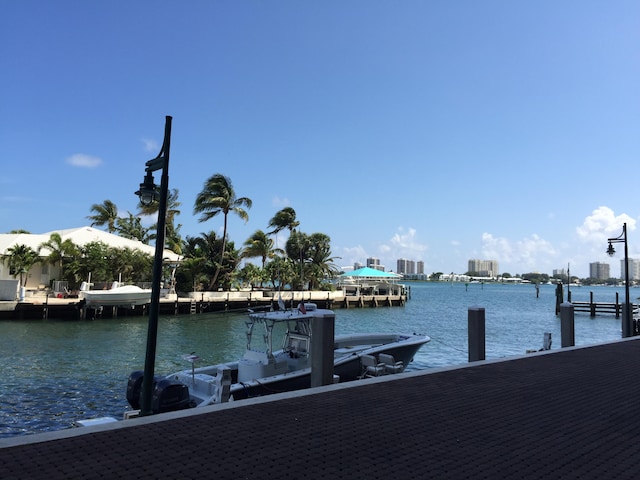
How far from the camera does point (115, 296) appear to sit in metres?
33.3

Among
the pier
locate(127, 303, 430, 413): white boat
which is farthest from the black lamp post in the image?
the pier

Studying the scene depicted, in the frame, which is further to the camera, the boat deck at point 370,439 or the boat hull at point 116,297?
the boat hull at point 116,297

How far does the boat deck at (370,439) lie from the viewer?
402cm

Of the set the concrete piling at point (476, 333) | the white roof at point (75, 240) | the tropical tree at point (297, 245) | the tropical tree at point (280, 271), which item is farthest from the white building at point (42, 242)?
the concrete piling at point (476, 333)

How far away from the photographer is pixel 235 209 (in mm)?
48781

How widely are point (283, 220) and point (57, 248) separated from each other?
2875 centimetres

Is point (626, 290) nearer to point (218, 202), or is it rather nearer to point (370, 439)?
point (370, 439)

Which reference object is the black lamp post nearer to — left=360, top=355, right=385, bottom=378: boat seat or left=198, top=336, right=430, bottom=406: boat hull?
left=198, top=336, right=430, bottom=406: boat hull

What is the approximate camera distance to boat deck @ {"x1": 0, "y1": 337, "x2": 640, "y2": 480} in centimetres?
402

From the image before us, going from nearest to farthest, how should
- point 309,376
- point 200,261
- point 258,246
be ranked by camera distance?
1. point 309,376
2. point 200,261
3. point 258,246

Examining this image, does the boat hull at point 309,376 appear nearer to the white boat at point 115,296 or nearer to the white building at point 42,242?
the white boat at point 115,296

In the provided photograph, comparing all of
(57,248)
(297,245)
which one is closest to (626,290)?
(57,248)

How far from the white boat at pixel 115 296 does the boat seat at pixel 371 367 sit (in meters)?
26.1

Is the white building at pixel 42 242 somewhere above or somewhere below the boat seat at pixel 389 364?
above
